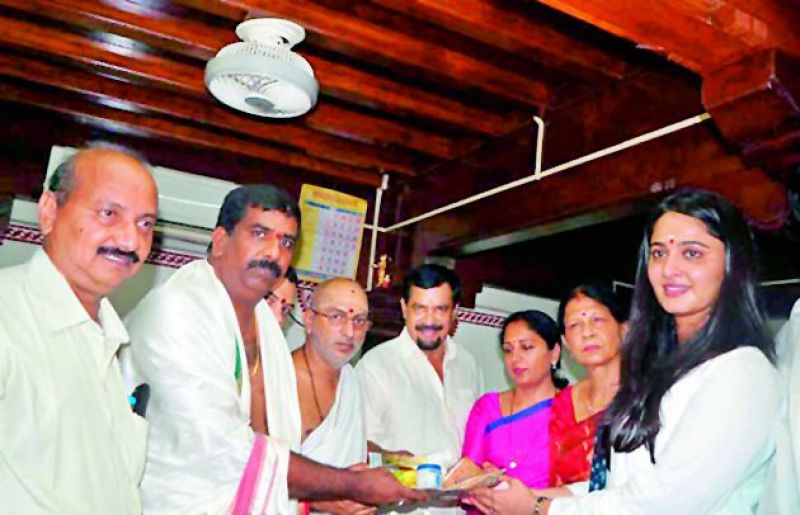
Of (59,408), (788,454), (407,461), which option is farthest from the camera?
(407,461)

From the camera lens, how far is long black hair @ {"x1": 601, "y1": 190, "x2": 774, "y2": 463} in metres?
1.35

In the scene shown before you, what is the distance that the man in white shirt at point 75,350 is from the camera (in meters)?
1.10

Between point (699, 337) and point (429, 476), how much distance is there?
2.91 feet

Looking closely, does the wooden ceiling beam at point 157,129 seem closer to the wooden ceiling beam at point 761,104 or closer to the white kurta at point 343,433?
the white kurta at point 343,433

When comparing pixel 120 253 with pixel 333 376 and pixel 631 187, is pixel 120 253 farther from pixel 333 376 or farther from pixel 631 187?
pixel 631 187

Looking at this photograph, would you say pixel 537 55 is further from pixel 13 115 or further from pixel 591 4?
pixel 13 115

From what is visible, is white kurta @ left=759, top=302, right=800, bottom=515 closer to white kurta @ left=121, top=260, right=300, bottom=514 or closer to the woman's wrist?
the woman's wrist

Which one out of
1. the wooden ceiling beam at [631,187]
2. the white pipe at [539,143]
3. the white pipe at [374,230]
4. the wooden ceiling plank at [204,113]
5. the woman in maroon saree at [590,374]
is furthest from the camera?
the white pipe at [374,230]

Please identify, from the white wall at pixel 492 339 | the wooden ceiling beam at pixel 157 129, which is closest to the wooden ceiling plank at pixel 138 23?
the wooden ceiling beam at pixel 157 129

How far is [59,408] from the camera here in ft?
3.82

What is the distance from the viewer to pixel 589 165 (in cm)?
221

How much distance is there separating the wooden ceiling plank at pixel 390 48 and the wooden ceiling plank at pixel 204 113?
0.81m

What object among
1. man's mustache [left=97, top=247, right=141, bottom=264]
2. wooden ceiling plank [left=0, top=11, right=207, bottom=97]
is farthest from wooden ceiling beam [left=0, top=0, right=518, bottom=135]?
man's mustache [left=97, top=247, right=141, bottom=264]

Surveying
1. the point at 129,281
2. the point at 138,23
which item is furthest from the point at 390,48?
the point at 129,281
